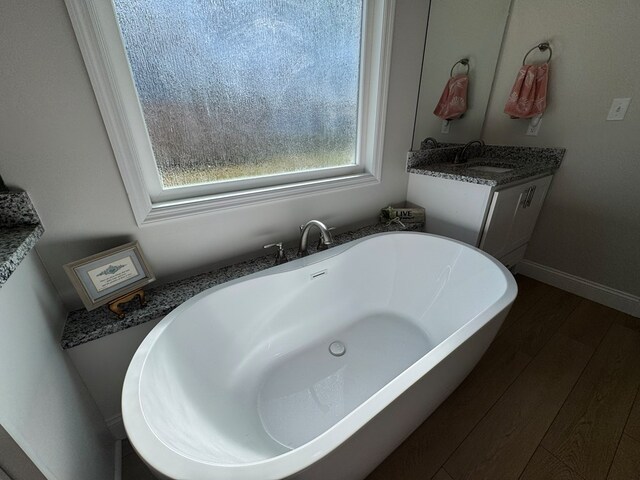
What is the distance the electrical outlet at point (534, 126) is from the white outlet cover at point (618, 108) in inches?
13.0

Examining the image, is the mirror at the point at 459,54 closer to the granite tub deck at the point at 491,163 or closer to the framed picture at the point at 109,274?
the granite tub deck at the point at 491,163

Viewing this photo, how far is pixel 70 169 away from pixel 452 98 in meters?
2.09

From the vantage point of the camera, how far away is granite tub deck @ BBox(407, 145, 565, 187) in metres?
1.45

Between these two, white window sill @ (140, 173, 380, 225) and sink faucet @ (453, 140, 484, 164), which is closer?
white window sill @ (140, 173, 380, 225)

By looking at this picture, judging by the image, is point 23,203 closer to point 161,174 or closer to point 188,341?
point 161,174

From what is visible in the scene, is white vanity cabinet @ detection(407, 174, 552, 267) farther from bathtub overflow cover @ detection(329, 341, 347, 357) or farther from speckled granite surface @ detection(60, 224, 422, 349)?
speckled granite surface @ detection(60, 224, 422, 349)

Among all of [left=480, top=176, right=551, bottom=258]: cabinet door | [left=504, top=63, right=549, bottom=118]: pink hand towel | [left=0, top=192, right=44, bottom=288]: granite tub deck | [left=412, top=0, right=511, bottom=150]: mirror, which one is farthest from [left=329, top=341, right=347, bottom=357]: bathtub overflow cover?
[left=504, top=63, right=549, bottom=118]: pink hand towel

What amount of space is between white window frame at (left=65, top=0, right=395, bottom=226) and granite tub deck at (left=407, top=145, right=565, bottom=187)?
1.25 feet

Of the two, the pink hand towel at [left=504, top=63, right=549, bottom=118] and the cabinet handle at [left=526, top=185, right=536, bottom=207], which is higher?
the pink hand towel at [left=504, top=63, right=549, bottom=118]

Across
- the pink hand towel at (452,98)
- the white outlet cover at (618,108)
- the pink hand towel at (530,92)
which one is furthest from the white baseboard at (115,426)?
the white outlet cover at (618,108)

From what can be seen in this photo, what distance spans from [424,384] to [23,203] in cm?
130

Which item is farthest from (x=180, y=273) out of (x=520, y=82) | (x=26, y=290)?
(x=520, y=82)

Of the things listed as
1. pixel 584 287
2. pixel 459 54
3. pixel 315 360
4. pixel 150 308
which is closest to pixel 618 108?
pixel 459 54

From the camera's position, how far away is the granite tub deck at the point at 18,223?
0.66 metres
